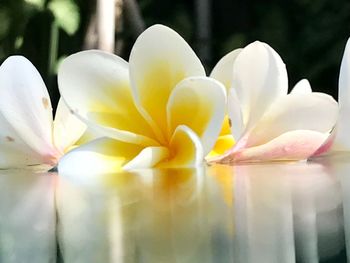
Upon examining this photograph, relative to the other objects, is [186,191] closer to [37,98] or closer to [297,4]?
[37,98]

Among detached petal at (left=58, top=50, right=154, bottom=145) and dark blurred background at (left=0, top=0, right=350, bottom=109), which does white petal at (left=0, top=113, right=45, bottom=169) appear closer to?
detached petal at (left=58, top=50, right=154, bottom=145)

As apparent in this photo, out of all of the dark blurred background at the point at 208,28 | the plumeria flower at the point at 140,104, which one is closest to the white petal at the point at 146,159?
the plumeria flower at the point at 140,104

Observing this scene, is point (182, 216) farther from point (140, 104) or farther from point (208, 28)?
point (208, 28)

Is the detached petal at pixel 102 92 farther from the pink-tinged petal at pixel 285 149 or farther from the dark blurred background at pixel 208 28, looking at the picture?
the dark blurred background at pixel 208 28

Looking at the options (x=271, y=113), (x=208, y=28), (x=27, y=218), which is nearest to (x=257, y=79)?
(x=271, y=113)

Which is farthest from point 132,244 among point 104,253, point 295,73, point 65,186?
point 295,73
